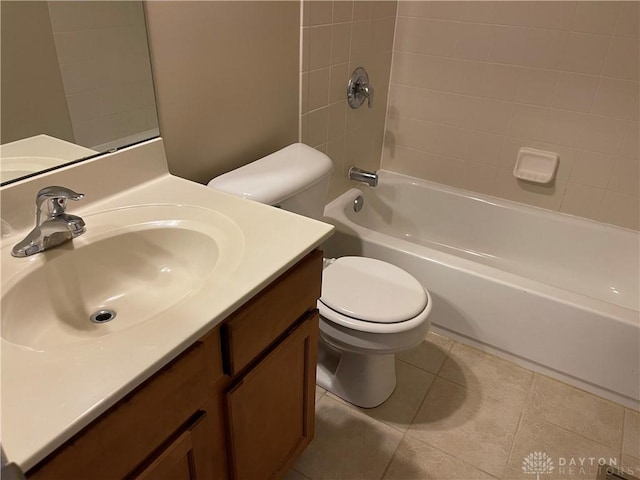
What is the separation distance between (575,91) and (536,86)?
147 millimetres

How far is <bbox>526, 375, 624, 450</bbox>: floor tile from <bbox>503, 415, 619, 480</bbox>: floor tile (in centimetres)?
3

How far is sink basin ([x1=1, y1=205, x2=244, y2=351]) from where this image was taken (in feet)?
2.91

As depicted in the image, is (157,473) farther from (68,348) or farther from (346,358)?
(346,358)

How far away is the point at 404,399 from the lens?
5.66 ft

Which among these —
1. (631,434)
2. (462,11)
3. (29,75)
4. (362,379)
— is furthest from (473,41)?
(29,75)

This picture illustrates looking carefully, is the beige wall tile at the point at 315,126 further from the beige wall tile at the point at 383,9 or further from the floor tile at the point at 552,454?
the floor tile at the point at 552,454

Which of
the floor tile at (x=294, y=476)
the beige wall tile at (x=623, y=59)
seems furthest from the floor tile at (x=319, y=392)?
the beige wall tile at (x=623, y=59)

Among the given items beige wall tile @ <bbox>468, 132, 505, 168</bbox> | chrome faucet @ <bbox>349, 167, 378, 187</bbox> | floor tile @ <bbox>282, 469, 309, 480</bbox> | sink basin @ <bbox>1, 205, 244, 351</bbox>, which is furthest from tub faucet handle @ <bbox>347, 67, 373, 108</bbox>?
floor tile @ <bbox>282, 469, 309, 480</bbox>

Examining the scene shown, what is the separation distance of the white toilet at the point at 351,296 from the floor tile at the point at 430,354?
0.75 ft

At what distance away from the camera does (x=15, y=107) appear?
Result: 100 centimetres

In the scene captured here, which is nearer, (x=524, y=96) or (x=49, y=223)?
(x=49, y=223)

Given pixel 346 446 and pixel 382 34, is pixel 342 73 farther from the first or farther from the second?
pixel 346 446

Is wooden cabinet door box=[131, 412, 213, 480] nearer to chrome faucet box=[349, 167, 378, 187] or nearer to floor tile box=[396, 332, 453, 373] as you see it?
floor tile box=[396, 332, 453, 373]

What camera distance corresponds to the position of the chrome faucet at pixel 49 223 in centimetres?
93
